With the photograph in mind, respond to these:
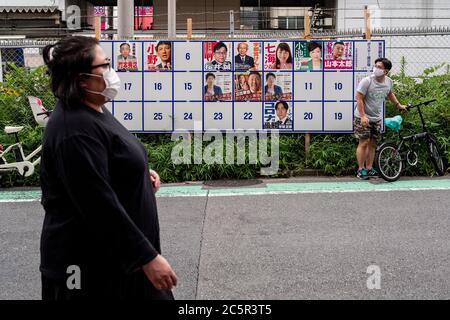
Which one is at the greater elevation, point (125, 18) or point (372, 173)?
point (125, 18)

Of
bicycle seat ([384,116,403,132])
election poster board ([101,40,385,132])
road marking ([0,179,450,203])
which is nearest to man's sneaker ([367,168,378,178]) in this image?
road marking ([0,179,450,203])

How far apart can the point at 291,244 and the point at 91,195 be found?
139 inches

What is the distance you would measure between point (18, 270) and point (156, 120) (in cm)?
507

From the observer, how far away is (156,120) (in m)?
9.57

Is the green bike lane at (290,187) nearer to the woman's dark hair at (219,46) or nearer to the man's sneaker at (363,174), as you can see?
the man's sneaker at (363,174)

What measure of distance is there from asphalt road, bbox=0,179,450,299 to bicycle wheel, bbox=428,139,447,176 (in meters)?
1.15

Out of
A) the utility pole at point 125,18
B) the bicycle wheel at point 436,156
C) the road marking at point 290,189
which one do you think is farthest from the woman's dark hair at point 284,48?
the bicycle wheel at point 436,156

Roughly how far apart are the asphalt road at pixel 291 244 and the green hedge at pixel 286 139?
1231 mm

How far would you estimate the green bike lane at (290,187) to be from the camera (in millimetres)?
7871

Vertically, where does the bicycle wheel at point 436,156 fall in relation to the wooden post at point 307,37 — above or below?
below

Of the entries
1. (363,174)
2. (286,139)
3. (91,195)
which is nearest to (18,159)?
(286,139)

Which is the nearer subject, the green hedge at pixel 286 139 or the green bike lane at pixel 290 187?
the green bike lane at pixel 290 187

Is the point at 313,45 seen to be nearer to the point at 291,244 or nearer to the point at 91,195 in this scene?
the point at 291,244

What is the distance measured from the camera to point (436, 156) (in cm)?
884
